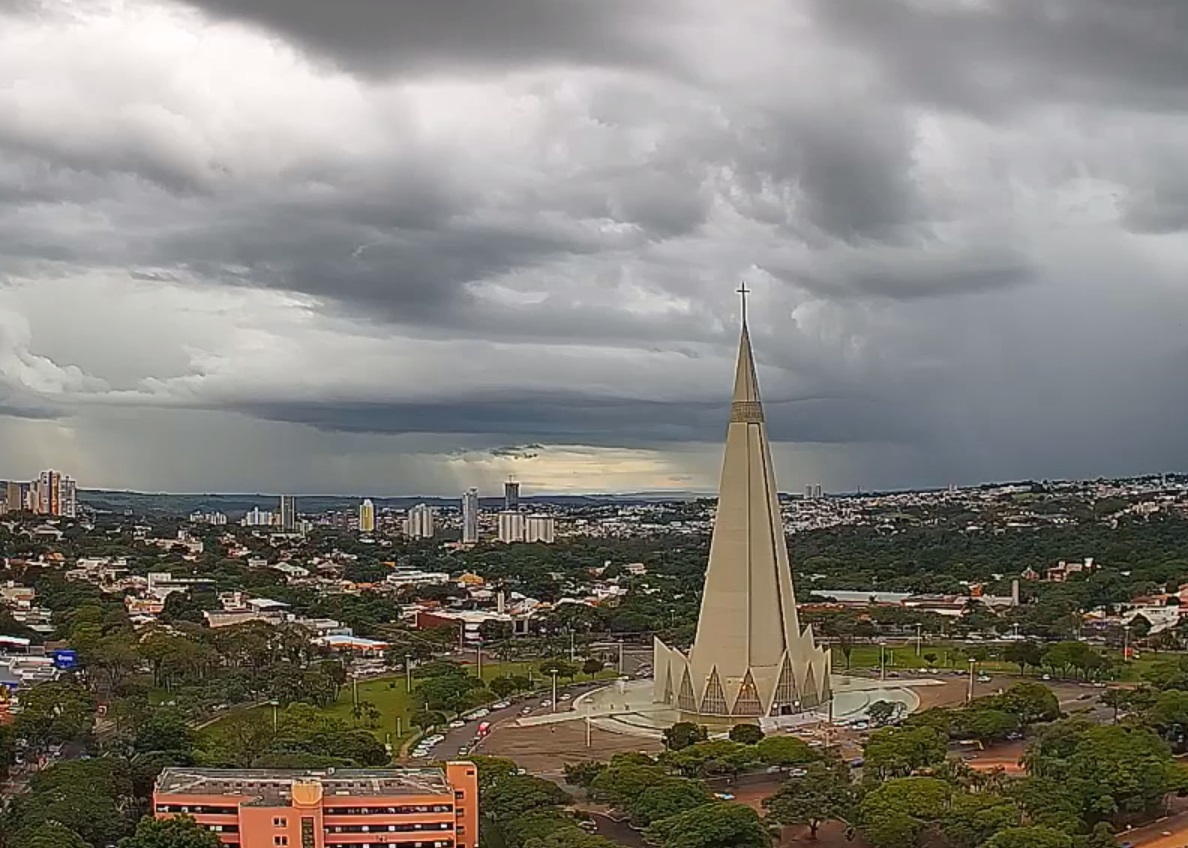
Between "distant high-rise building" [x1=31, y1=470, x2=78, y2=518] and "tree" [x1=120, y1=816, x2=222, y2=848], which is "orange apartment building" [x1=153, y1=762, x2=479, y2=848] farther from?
"distant high-rise building" [x1=31, y1=470, x2=78, y2=518]

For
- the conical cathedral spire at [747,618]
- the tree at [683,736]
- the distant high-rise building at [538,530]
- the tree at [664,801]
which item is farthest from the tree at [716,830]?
the distant high-rise building at [538,530]

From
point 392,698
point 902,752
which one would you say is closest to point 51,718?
point 392,698

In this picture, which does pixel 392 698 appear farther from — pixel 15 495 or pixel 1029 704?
pixel 15 495

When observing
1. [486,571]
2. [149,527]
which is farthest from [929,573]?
[149,527]

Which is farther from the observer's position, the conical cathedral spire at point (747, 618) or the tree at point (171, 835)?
the conical cathedral spire at point (747, 618)

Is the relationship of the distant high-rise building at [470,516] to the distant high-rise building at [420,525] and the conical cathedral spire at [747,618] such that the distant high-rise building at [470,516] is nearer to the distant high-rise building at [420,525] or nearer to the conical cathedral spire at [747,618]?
the distant high-rise building at [420,525]

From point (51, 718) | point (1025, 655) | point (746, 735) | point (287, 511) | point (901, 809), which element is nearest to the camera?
point (901, 809)

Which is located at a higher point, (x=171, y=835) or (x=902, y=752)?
(x=171, y=835)
